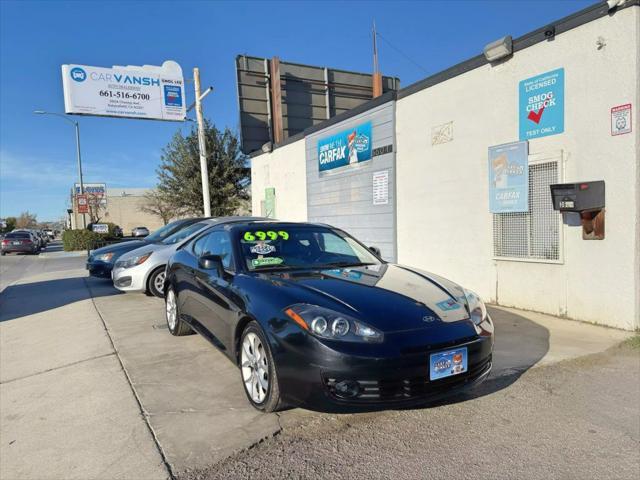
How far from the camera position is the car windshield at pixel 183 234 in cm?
843

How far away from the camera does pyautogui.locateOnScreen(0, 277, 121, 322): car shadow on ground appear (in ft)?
26.0

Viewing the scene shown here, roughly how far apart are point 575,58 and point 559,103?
0.57m

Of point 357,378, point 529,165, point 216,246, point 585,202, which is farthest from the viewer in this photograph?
point 529,165

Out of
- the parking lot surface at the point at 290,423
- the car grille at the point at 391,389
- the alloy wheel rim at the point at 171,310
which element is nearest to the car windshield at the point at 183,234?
the alloy wheel rim at the point at 171,310

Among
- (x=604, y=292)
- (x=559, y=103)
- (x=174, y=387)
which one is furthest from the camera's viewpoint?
(x=559, y=103)

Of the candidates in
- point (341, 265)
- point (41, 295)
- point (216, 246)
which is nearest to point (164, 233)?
point (41, 295)

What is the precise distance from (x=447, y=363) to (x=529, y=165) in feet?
15.0

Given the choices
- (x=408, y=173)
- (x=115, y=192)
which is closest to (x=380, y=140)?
(x=408, y=173)

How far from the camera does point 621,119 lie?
215 inches

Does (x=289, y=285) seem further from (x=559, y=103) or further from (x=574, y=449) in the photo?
(x=559, y=103)

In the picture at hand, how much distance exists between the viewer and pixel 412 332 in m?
2.94

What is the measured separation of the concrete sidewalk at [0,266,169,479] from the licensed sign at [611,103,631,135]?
5.95 meters

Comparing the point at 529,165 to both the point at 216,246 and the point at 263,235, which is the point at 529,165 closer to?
the point at 263,235

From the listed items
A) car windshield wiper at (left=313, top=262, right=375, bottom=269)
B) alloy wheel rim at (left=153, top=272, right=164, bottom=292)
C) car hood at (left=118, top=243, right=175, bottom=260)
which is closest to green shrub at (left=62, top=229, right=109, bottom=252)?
car hood at (left=118, top=243, right=175, bottom=260)
